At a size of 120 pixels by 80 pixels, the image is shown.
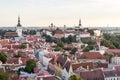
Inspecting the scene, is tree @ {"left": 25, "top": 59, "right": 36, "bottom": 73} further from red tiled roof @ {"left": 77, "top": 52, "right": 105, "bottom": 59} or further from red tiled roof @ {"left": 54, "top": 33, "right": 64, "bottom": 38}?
red tiled roof @ {"left": 54, "top": 33, "right": 64, "bottom": 38}

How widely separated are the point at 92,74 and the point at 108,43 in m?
33.7

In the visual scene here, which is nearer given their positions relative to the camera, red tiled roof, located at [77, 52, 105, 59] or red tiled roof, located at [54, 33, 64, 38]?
red tiled roof, located at [77, 52, 105, 59]

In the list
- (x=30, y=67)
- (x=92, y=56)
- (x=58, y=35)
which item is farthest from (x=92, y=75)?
(x=58, y=35)

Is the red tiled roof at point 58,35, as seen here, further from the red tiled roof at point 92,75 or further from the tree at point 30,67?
the red tiled roof at point 92,75

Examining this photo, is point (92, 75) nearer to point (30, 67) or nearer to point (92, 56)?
point (30, 67)

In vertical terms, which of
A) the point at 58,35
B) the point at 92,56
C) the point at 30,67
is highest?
the point at 30,67

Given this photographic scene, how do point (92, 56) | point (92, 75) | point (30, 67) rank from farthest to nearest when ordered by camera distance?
point (92, 56) → point (30, 67) → point (92, 75)

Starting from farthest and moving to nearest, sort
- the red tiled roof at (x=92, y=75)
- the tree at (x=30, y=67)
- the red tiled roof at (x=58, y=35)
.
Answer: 1. the red tiled roof at (x=58, y=35)
2. the tree at (x=30, y=67)
3. the red tiled roof at (x=92, y=75)

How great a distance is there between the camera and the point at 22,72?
3123 centimetres

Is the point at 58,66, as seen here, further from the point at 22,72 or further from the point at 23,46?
the point at 23,46

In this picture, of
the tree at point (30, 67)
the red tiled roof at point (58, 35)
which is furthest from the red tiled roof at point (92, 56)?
the red tiled roof at point (58, 35)

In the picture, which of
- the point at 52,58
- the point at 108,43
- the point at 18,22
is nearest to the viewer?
the point at 52,58

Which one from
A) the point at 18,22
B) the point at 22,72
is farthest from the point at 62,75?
the point at 18,22

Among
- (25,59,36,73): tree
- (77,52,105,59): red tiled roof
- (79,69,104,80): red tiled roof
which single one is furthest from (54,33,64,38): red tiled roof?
(79,69,104,80): red tiled roof
